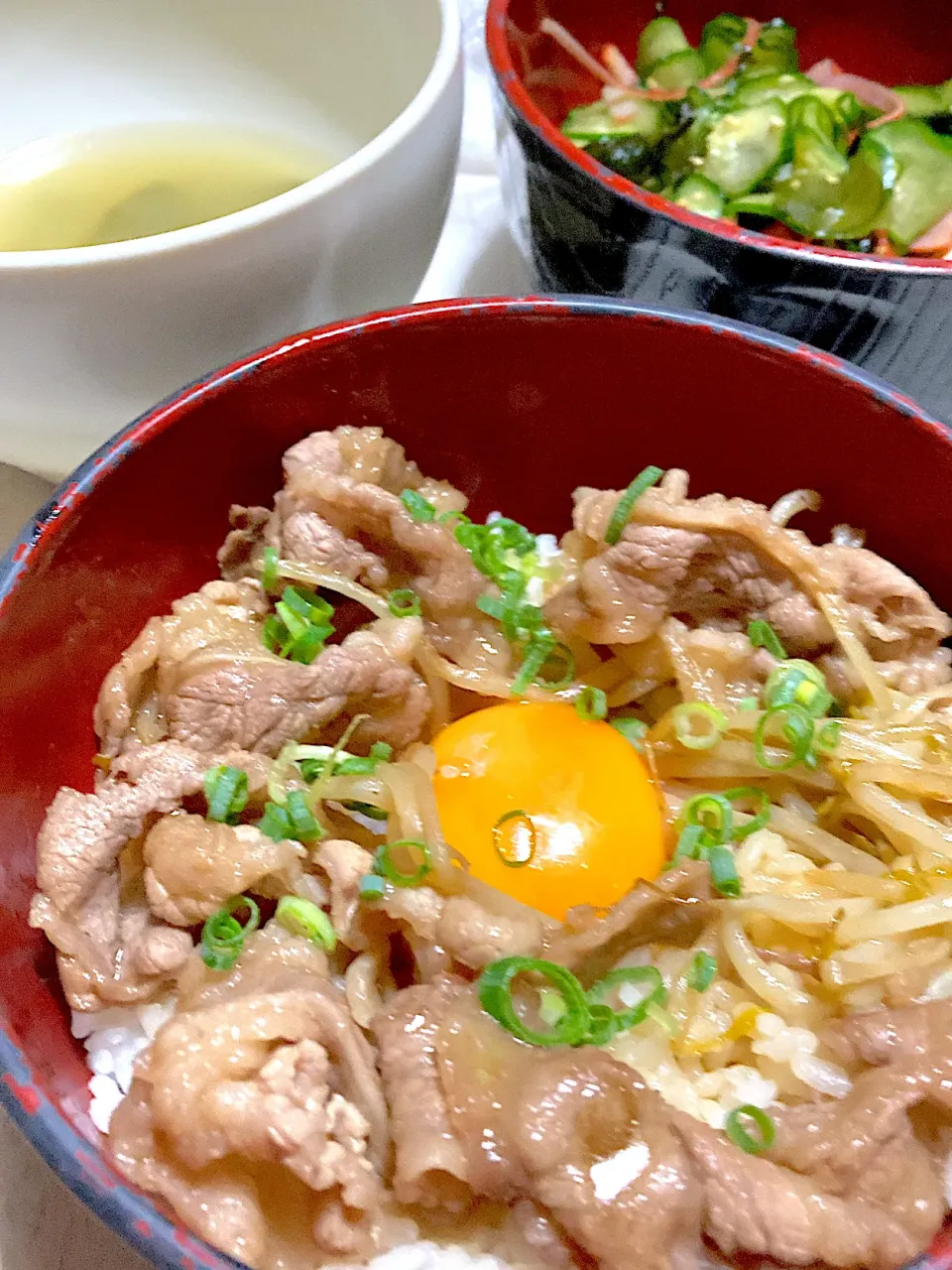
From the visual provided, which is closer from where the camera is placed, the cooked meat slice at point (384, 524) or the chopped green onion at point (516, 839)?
the chopped green onion at point (516, 839)

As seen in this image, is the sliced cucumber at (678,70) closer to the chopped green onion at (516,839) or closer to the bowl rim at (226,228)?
the bowl rim at (226,228)

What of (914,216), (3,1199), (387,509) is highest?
(914,216)

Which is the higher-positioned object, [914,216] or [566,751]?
[914,216]

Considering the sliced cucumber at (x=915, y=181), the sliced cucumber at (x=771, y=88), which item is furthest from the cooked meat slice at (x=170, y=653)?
the sliced cucumber at (x=771, y=88)

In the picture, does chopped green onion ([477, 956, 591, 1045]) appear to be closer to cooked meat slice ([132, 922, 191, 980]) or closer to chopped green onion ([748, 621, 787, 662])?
cooked meat slice ([132, 922, 191, 980])

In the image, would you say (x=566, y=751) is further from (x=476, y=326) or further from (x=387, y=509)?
(x=476, y=326)

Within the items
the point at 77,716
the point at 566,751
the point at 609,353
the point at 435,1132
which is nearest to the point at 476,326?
the point at 609,353

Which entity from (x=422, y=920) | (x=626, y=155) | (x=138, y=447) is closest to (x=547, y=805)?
(x=422, y=920)
